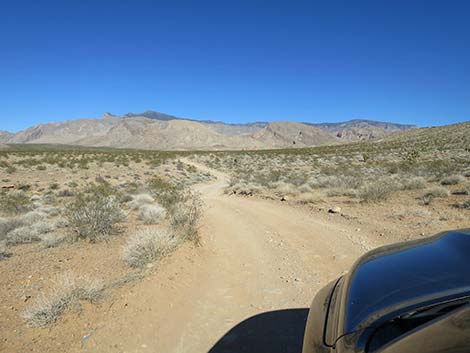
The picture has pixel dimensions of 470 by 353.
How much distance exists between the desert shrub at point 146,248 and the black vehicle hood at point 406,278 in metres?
4.40

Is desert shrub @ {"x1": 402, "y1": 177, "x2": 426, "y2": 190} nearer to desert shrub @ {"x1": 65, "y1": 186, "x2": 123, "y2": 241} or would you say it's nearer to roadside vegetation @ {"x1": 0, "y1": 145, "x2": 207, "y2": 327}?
roadside vegetation @ {"x1": 0, "y1": 145, "x2": 207, "y2": 327}

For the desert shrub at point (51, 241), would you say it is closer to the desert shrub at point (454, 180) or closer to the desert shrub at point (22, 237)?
the desert shrub at point (22, 237)

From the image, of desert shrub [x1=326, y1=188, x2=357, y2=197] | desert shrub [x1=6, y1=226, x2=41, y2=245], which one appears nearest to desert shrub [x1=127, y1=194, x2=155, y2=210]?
desert shrub [x1=6, y1=226, x2=41, y2=245]

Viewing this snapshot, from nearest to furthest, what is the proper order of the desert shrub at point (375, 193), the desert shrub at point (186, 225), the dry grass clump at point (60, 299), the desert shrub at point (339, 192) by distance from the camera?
the dry grass clump at point (60, 299) < the desert shrub at point (186, 225) < the desert shrub at point (375, 193) < the desert shrub at point (339, 192)

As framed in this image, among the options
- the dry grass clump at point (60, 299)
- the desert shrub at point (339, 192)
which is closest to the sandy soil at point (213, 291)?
the dry grass clump at point (60, 299)

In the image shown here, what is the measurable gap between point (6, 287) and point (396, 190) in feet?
43.4

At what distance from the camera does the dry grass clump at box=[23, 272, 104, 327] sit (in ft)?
13.4

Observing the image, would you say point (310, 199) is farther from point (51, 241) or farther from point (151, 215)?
point (51, 241)

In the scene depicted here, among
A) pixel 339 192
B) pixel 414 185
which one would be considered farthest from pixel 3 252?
pixel 414 185

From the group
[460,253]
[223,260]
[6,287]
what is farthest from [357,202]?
Answer: [6,287]

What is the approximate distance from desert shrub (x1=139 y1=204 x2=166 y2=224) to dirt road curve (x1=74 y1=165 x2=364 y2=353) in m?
2.01

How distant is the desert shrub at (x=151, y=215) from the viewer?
9.45 m

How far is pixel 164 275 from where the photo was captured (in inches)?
215

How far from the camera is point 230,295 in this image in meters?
4.86
